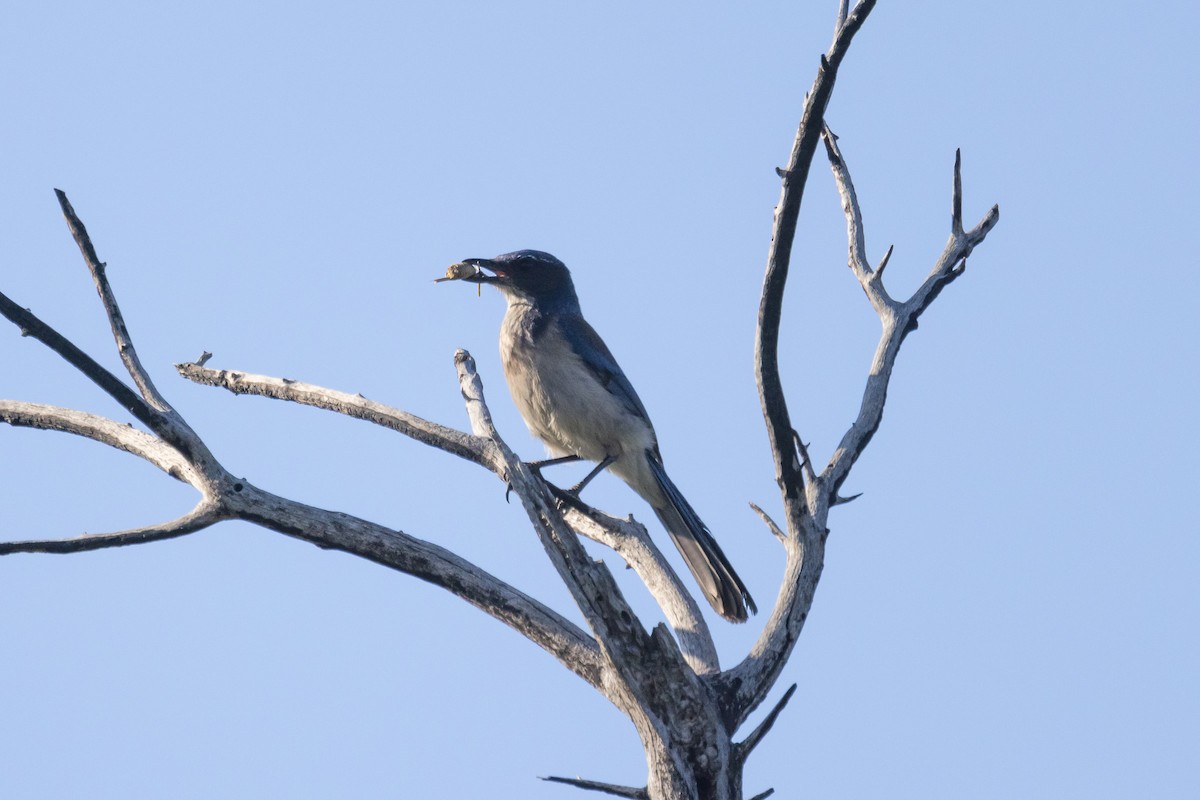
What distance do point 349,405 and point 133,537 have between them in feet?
4.22

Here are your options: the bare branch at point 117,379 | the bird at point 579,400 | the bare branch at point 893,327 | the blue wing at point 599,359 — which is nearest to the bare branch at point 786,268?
the bare branch at point 893,327

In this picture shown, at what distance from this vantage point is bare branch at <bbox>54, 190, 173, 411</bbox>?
5016 millimetres

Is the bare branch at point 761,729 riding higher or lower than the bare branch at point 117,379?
lower

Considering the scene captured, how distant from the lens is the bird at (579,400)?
7.20 meters

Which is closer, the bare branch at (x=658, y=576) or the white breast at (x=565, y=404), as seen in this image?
the bare branch at (x=658, y=576)

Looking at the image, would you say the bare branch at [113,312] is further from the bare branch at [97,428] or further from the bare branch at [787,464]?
the bare branch at [787,464]

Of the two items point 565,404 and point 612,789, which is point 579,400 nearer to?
point 565,404

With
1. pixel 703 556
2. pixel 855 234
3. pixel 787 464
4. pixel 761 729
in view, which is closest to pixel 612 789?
pixel 761 729

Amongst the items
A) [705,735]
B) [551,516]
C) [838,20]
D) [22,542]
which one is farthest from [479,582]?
[838,20]

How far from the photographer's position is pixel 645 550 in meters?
5.92

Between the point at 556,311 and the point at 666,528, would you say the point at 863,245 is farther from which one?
the point at 556,311

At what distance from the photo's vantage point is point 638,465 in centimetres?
725

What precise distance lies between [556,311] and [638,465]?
1.33m

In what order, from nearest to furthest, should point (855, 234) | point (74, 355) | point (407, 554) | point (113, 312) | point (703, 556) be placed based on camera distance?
point (74, 355)
point (407, 554)
point (113, 312)
point (855, 234)
point (703, 556)
